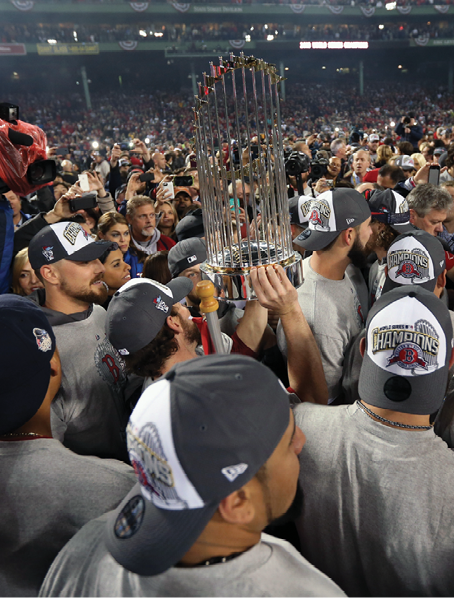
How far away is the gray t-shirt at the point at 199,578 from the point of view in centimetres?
66

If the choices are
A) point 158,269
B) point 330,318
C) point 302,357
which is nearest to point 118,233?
point 158,269

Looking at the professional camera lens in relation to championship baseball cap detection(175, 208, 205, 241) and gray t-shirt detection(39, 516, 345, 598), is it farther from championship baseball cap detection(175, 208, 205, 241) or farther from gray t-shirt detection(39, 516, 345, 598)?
gray t-shirt detection(39, 516, 345, 598)

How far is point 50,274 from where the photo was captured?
2.00 meters

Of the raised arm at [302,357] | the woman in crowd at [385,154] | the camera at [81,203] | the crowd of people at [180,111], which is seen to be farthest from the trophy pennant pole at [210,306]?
the crowd of people at [180,111]

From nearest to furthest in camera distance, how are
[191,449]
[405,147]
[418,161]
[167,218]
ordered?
[191,449] < [167,218] < [418,161] < [405,147]

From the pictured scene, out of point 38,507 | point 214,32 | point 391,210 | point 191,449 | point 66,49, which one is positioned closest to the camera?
point 191,449

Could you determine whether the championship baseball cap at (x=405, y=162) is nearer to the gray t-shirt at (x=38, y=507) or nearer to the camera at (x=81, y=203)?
the camera at (x=81, y=203)

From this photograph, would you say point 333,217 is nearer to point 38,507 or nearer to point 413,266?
point 413,266

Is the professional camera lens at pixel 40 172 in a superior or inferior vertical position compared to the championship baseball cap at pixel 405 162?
superior

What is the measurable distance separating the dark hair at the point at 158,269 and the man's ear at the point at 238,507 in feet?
6.12

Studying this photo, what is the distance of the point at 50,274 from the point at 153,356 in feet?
2.68

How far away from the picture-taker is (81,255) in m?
2.07

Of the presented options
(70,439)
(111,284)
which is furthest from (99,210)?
(70,439)

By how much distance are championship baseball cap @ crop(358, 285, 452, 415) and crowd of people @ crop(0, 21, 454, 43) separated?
26.2 metres
